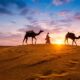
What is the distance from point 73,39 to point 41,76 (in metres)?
13.9

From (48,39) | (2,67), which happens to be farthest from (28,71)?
(48,39)

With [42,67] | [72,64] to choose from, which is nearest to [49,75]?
[42,67]

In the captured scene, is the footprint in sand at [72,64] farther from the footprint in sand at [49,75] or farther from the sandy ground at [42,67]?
the footprint in sand at [49,75]

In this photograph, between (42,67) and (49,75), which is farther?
(42,67)

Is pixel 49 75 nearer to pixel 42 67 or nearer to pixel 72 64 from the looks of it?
pixel 42 67

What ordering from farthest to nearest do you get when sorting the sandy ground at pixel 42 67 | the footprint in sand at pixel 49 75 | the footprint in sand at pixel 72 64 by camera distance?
the footprint in sand at pixel 72 64
the sandy ground at pixel 42 67
the footprint in sand at pixel 49 75

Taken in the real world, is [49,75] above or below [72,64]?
below

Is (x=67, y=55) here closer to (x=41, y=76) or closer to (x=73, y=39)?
(x=41, y=76)

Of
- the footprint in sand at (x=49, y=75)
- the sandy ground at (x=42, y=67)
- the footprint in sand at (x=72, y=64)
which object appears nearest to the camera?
the footprint in sand at (x=49, y=75)

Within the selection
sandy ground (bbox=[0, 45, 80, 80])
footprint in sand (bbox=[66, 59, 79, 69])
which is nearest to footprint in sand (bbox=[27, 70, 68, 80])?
sandy ground (bbox=[0, 45, 80, 80])

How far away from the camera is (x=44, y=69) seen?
412 inches

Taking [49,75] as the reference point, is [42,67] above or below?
above

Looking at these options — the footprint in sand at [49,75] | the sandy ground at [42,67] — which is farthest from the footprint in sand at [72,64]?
the footprint in sand at [49,75]

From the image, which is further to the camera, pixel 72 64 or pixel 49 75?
pixel 72 64
